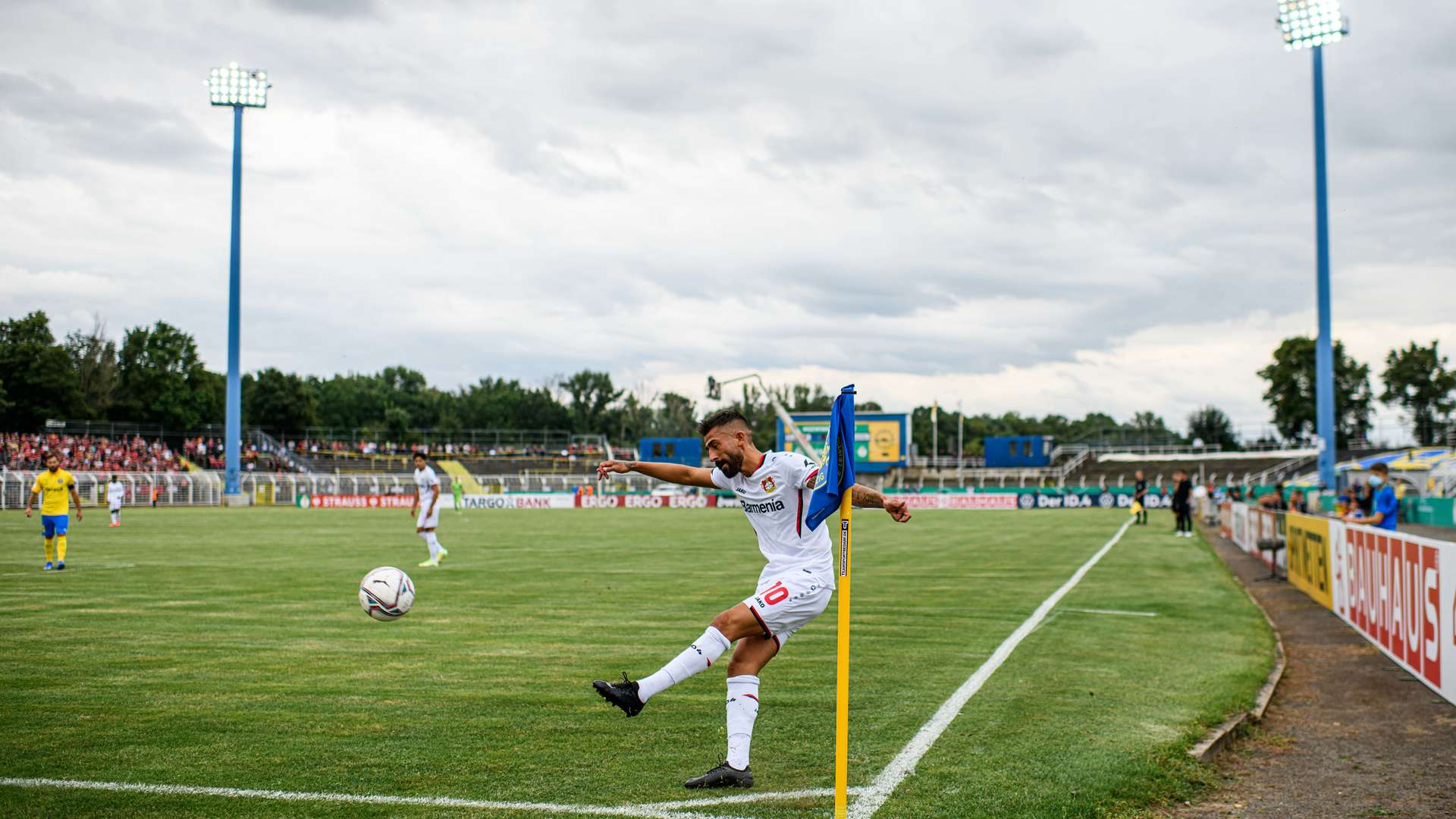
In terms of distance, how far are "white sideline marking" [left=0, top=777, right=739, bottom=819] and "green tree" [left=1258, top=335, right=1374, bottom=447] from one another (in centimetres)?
10116

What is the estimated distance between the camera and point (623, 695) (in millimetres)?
5812

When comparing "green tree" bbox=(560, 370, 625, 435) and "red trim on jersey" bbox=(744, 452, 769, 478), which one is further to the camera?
"green tree" bbox=(560, 370, 625, 435)

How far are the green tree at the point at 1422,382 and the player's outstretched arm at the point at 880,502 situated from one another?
315 feet

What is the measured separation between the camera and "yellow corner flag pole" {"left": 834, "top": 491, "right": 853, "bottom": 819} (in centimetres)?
485

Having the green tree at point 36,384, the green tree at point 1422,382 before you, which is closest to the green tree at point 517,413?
A: the green tree at point 36,384

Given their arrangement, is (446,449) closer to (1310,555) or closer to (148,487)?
(148,487)

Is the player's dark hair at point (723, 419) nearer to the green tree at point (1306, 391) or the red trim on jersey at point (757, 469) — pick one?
the red trim on jersey at point (757, 469)

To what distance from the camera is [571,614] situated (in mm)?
13148

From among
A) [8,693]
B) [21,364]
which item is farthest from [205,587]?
[21,364]

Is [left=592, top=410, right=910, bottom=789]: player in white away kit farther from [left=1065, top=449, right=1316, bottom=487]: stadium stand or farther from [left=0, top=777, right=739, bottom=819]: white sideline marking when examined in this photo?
[left=1065, top=449, right=1316, bottom=487]: stadium stand

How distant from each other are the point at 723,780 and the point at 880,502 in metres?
1.85

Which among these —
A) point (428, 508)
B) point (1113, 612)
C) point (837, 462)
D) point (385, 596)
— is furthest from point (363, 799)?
point (428, 508)

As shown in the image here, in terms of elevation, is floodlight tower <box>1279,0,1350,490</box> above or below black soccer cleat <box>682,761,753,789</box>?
above

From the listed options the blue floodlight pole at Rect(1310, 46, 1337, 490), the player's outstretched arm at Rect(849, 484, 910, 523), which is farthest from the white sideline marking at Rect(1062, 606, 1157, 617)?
the blue floodlight pole at Rect(1310, 46, 1337, 490)
